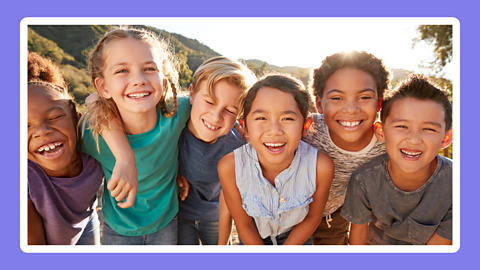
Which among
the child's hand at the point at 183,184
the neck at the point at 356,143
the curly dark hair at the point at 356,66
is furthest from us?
the child's hand at the point at 183,184

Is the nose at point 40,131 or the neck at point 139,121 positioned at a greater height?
the neck at point 139,121

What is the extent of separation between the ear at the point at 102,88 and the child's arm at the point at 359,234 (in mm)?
1771

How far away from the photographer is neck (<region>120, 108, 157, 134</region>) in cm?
179

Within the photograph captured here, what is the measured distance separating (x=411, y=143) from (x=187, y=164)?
138 centimetres

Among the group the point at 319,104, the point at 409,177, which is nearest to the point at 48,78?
the point at 319,104

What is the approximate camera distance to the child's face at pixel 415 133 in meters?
1.49

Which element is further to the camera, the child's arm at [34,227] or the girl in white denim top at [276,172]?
the child's arm at [34,227]

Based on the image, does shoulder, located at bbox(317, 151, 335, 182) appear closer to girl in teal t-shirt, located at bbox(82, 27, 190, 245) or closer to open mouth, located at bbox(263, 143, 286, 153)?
open mouth, located at bbox(263, 143, 286, 153)

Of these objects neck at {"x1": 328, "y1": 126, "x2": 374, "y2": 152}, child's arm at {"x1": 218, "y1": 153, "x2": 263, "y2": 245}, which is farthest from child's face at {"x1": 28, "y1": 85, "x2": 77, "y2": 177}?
neck at {"x1": 328, "y1": 126, "x2": 374, "y2": 152}

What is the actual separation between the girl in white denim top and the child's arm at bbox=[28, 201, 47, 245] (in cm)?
114

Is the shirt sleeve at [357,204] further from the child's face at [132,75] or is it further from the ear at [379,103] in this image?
the child's face at [132,75]

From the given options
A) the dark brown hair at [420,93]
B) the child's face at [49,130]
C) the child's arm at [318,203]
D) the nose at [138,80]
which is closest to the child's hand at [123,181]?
the child's face at [49,130]
